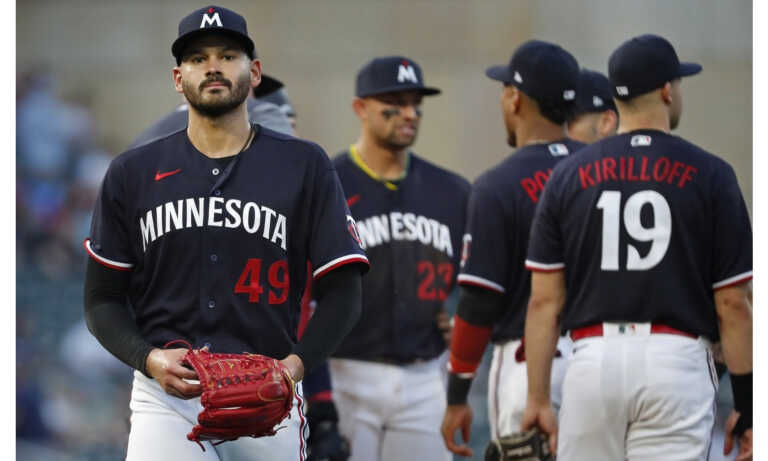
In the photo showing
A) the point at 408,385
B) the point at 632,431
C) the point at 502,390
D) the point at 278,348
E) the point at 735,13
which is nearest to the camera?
the point at 278,348

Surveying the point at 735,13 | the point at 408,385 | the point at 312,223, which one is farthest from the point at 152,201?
the point at 735,13

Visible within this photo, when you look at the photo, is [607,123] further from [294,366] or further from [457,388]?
[294,366]

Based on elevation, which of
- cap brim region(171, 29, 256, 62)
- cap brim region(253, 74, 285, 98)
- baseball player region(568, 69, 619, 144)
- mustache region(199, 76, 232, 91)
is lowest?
baseball player region(568, 69, 619, 144)

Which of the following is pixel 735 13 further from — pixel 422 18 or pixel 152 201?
pixel 152 201

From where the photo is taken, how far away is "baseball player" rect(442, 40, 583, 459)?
4762mm

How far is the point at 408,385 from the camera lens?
5.71 metres

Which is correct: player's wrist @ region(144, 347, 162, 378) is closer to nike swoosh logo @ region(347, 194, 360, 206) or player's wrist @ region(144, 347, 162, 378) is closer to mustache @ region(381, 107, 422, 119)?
nike swoosh logo @ region(347, 194, 360, 206)

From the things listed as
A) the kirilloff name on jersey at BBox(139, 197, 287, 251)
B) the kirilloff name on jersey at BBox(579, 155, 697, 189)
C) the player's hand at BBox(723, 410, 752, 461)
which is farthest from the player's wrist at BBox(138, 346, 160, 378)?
the player's hand at BBox(723, 410, 752, 461)

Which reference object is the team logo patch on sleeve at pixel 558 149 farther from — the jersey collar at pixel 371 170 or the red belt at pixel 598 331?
the jersey collar at pixel 371 170

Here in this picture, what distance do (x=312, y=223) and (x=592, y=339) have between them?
3.56ft

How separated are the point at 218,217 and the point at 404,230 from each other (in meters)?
2.51

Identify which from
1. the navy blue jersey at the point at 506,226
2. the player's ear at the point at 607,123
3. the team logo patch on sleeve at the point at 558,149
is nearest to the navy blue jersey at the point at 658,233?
the navy blue jersey at the point at 506,226

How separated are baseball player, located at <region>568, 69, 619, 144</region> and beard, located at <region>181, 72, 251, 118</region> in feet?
8.75

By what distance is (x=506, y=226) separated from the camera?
4.76 metres
